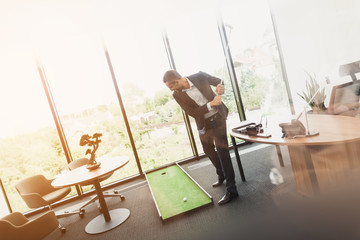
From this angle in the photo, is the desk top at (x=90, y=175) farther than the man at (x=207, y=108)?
No

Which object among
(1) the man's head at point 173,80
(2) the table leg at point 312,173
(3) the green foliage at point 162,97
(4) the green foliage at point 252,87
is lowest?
(2) the table leg at point 312,173

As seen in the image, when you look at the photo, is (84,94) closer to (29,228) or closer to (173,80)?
(173,80)

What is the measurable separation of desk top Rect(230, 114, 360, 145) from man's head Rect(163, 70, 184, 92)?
1.00m

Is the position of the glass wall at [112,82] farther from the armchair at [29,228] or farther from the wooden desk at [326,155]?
the armchair at [29,228]

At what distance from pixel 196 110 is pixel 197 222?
4.50ft

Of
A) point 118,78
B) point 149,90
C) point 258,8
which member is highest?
point 258,8

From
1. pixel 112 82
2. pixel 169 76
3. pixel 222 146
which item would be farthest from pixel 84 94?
pixel 222 146

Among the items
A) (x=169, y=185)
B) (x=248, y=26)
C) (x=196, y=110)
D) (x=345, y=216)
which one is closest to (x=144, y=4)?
(x=196, y=110)

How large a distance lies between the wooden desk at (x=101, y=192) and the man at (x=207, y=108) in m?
1.20

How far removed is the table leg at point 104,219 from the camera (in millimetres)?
3197

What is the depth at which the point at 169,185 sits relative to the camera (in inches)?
163

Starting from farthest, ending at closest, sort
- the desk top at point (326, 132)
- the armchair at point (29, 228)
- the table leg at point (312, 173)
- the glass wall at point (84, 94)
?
the glass wall at point (84, 94)
the table leg at point (312, 173)
the armchair at point (29, 228)
the desk top at point (326, 132)

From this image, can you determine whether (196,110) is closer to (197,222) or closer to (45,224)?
(197,222)

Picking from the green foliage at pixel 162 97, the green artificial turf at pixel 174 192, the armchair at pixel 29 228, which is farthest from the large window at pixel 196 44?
the armchair at pixel 29 228
